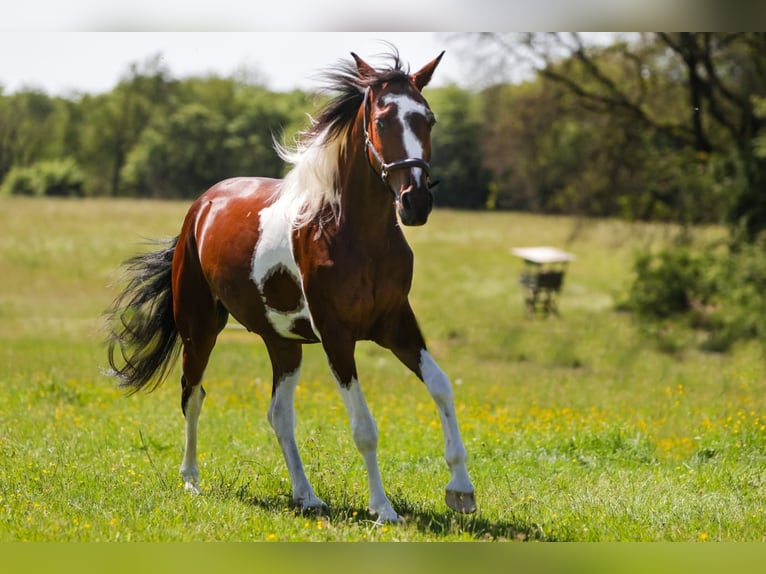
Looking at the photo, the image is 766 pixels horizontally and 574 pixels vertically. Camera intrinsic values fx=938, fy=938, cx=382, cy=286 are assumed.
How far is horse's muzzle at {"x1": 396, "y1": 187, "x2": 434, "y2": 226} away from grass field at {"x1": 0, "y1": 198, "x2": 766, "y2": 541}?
1841 mm

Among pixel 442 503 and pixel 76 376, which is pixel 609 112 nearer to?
pixel 76 376

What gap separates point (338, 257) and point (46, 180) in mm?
32842

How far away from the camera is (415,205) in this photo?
525 cm

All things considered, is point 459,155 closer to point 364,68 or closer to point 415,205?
point 364,68

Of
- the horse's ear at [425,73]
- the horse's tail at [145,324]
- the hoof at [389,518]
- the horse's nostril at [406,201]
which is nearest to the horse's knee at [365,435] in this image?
the hoof at [389,518]

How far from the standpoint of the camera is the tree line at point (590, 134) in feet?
62.4

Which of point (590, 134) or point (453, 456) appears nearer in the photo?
point (453, 456)

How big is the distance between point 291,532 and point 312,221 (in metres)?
1.97

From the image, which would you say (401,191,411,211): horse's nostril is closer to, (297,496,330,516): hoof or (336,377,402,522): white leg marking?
(336,377,402,522): white leg marking

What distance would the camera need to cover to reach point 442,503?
21.3ft

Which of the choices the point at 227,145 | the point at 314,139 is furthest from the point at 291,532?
the point at 227,145

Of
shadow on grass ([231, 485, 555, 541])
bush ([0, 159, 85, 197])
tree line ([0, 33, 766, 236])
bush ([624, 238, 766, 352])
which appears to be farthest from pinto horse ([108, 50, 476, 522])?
bush ([0, 159, 85, 197])

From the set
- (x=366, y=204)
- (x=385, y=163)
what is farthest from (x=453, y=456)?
(x=385, y=163)

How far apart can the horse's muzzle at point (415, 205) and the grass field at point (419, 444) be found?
1841 mm
